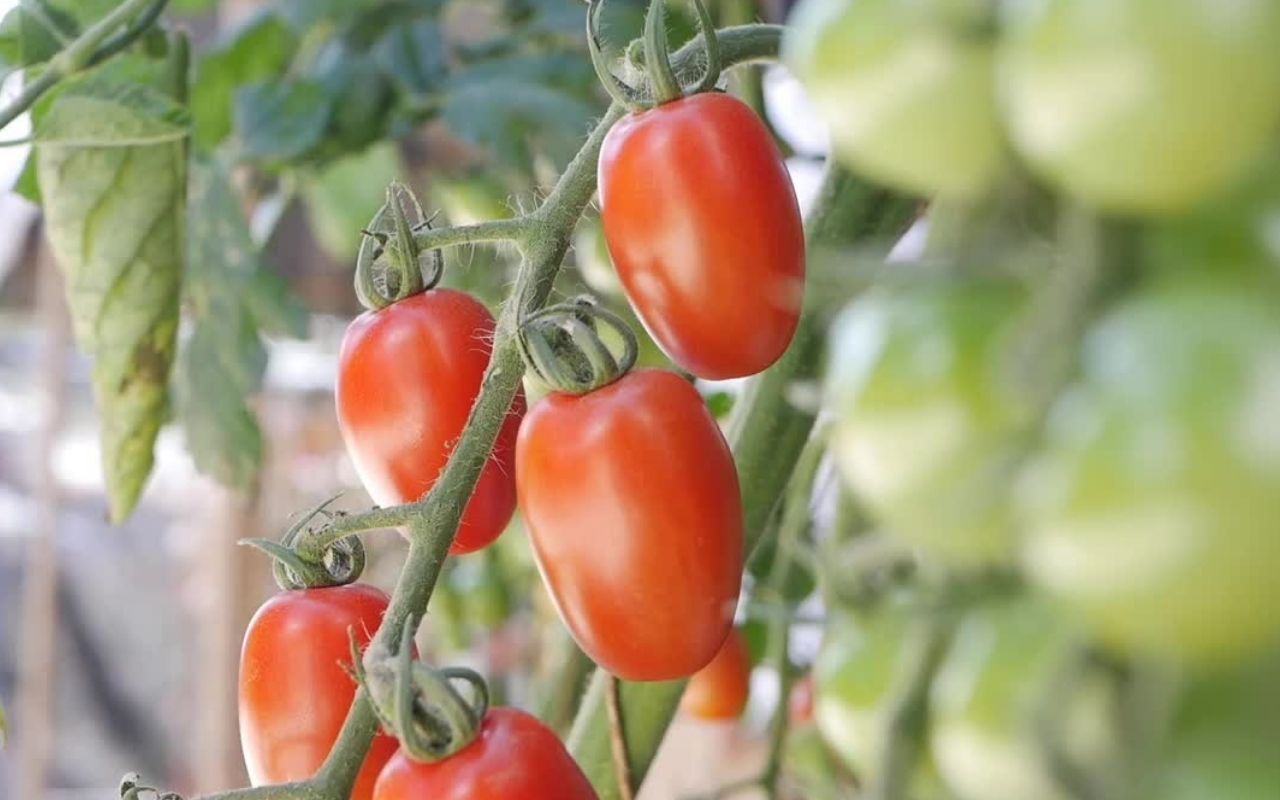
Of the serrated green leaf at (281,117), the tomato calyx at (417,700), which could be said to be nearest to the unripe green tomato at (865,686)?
the tomato calyx at (417,700)

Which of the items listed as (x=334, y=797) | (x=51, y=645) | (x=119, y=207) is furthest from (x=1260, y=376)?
(x=51, y=645)

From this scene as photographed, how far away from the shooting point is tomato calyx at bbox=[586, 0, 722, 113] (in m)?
0.39

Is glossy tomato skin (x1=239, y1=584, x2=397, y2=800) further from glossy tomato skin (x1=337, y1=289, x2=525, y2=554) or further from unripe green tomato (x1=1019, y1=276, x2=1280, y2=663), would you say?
unripe green tomato (x1=1019, y1=276, x2=1280, y2=663)

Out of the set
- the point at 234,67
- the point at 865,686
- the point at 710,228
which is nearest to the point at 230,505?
the point at 234,67

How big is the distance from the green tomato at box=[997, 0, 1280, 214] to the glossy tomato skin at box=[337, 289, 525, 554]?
1.01ft

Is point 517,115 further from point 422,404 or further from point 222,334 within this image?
point 422,404

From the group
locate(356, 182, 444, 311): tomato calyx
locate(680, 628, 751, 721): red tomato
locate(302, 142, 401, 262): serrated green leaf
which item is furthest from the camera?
locate(302, 142, 401, 262): serrated green leaf

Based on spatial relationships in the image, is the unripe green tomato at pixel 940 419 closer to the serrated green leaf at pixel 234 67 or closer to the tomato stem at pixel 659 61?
the tomato stem at pixel 659 61

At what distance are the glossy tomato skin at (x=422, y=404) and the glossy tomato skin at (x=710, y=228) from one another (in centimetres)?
7

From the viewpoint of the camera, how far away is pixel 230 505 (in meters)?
1.48

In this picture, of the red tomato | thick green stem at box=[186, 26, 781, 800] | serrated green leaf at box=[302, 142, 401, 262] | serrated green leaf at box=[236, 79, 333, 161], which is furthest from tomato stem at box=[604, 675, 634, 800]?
serrated green leaf at box=[302, 142, 401, 262]

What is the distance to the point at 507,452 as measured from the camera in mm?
453

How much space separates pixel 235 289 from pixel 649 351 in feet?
0.71

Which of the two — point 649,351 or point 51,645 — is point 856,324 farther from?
point 51,645
